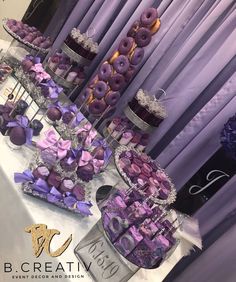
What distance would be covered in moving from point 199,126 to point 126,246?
729mm

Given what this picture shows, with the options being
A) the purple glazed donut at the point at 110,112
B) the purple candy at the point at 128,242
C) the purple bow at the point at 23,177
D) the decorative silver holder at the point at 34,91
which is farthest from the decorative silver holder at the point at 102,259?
the purple glazed donut at the point at 110,112

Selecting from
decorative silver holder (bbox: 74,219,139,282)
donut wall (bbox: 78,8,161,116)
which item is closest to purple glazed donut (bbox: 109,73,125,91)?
donut wall (bbox: 78,8,161,116)

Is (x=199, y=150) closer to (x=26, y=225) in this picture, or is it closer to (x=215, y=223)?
(x=215, y=223)

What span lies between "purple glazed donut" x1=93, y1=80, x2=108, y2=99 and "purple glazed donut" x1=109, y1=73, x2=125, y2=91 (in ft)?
0.09

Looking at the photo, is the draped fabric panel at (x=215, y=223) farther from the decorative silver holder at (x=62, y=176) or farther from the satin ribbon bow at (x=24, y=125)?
the satin ribbon bow at (x=24, y=125)

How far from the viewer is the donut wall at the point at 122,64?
1.47 meters

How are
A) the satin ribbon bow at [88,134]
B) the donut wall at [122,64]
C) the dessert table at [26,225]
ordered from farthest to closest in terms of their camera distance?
the donut wall at [122,64], the satin ribbon bow at [88,134], the dessert table at [26,225]

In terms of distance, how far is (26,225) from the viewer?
1009 mm

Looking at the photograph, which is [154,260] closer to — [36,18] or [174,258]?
[174,258]

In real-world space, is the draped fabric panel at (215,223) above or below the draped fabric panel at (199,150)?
below

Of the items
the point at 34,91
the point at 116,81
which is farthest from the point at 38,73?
the point at 116,81

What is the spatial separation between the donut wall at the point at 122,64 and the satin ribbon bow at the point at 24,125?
38 cm

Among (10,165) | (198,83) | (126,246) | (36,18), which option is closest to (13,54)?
(36,18)

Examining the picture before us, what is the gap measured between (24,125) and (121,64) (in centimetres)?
49
